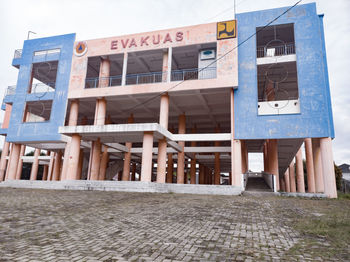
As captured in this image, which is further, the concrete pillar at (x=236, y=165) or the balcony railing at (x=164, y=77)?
the balcony railing at (x=164, y=77)

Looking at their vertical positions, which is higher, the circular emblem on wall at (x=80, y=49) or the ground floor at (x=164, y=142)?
the circular emblem on wall at (x=80, y=49)

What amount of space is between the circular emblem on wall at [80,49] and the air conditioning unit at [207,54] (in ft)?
40.6

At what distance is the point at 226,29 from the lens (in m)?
22.8

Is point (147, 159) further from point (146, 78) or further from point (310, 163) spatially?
point (310, 163)

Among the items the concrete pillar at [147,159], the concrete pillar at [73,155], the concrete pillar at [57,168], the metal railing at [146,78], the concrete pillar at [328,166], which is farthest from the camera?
the concrete pillar at [57,168]

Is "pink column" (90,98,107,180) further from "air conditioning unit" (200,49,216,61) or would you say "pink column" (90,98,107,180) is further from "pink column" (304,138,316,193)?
"pink column" (304,138,316,193)

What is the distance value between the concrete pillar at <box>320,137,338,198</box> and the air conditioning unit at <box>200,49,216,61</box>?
11.7m

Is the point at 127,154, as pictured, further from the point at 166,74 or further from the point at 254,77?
the point at 254,77

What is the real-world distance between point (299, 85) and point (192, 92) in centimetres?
905

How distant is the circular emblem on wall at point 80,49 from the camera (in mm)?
26484

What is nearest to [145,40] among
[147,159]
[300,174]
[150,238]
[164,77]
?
[164,77]

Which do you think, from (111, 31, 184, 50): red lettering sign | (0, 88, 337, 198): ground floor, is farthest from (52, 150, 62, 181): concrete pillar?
(111, 31, 184, 50): red lettering sign

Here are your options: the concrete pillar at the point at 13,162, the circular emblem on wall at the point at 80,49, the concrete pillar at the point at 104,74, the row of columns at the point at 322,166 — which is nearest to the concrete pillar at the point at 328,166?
the row of columns at the point at 322,166

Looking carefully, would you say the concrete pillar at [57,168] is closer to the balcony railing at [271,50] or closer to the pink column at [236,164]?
the pink column at [236,164]
